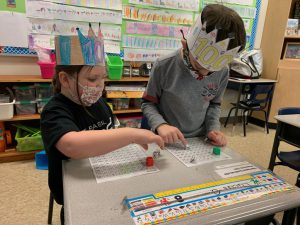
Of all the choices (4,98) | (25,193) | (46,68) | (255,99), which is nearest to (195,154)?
(25,193)

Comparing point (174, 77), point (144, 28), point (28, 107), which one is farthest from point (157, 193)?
point (144, 28)

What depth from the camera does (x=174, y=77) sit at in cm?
112

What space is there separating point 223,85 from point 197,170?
0.56 meters

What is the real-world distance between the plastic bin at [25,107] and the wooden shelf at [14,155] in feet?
1.27

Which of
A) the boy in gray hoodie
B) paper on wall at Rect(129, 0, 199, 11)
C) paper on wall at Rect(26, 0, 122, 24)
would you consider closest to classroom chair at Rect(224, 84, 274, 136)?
paper on wall at Rect(129, 0, 199, 11)

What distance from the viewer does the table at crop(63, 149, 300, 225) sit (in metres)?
0.57

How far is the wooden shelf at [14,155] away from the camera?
2.29 meters

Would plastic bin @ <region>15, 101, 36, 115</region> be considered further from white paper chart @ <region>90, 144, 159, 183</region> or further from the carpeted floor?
white paper chart @ <region>90, 144, 159, 183</region>

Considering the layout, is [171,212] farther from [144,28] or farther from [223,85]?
[144,28]

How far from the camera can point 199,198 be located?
2.15ft

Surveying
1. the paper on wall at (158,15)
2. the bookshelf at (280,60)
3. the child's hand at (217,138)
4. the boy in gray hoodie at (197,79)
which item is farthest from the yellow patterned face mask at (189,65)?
the bookshelf at (280,60)

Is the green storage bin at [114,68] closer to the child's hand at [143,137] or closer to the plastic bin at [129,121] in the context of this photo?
the plastic bin at [129,121]

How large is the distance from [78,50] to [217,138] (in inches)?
26.5

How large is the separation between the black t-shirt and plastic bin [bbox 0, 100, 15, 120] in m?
1.43
